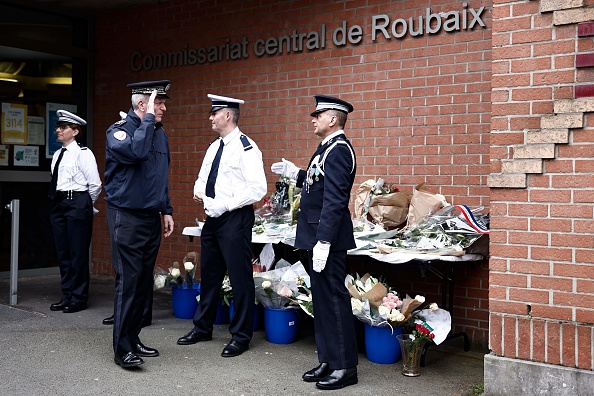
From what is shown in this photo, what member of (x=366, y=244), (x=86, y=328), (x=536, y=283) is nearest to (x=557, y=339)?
(x=536, y=283)

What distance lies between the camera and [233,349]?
5.54m

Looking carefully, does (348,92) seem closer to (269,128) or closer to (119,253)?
(269,128)

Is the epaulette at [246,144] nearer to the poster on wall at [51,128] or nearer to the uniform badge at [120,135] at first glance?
the uniform badge at [120,135]

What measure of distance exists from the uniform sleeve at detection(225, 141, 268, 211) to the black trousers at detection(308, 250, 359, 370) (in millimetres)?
987

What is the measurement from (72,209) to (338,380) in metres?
3.71

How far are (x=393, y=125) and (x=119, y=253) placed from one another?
9.70ft

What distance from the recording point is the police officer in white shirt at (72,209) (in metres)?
7.10

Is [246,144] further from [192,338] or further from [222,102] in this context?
[192,338]

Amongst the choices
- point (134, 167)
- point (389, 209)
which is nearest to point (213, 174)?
point (134, 167)

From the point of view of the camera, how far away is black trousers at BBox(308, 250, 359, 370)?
15.7ft

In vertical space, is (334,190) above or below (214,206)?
above

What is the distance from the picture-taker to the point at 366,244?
5750 millimetres

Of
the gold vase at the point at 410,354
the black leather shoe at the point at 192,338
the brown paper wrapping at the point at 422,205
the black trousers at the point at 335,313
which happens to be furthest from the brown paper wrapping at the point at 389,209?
the black leather shoe at the point at 192,338

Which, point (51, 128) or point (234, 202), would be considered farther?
point (51, 128)
